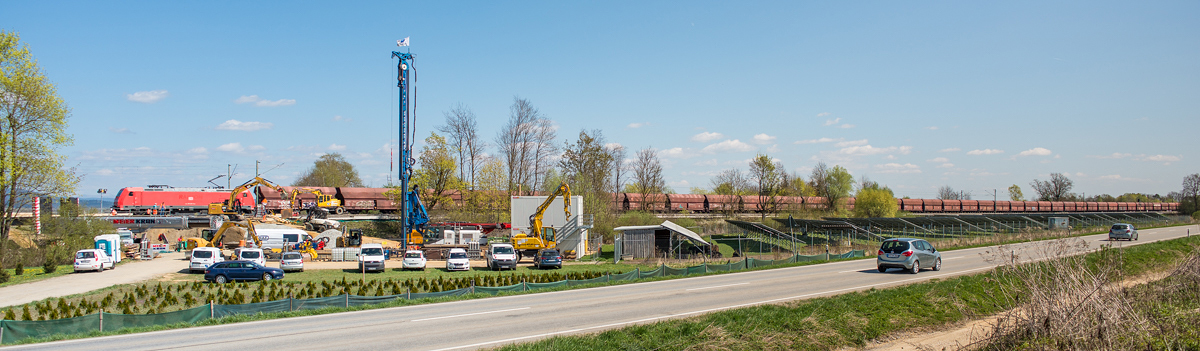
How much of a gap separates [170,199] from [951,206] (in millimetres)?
113722

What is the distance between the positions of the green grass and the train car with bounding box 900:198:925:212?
279 ft

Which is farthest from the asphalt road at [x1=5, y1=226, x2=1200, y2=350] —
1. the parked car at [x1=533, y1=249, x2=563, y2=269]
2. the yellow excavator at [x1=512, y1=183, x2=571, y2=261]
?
the yellow excavator at [x1=512, y1=183, x2=571, y2=261]

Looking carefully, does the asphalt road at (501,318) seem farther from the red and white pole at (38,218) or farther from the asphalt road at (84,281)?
the red and white pole at (38,218)

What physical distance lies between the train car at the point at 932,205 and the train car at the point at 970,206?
5487 millimetres

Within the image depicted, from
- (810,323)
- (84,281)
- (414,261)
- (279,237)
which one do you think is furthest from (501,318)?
(279,237)

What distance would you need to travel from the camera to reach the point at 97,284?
2817 cm

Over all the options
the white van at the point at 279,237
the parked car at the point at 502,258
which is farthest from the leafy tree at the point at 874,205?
the white van at the point at 279,237

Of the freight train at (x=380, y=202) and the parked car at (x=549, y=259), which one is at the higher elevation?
the freight train at (x=380, y=202)

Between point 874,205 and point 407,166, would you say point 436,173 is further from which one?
point 874,205

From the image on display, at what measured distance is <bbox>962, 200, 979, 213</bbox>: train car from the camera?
103750mm

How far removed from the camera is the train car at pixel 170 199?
63.4 metres

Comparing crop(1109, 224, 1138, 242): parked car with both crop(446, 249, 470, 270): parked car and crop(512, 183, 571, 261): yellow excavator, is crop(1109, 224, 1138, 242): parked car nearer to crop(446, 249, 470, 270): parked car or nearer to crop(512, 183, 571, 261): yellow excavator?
crop(512, 183, 571, 261): yellow excavator

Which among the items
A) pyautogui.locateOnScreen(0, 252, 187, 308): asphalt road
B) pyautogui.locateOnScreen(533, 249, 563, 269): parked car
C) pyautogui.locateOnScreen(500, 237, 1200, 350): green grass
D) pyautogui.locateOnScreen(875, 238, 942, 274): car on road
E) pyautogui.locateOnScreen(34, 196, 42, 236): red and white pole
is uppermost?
pyautogui.locateOnScreen(34, 196, 42, 236): red and white pole

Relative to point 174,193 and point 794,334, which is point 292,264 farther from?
point 174,193
